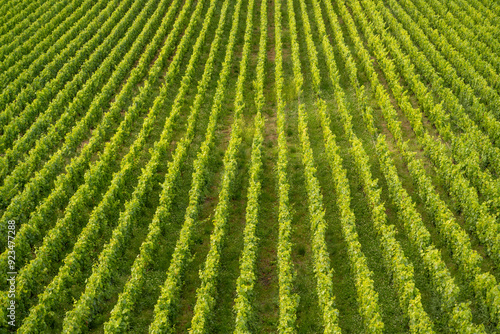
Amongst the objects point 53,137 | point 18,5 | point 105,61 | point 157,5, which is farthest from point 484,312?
point 18,5

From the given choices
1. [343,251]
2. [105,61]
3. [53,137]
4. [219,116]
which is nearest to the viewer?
[343,251]

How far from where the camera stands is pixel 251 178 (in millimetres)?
19703

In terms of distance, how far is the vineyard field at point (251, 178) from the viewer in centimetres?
1527

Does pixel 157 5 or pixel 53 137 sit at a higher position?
pixel 157 5

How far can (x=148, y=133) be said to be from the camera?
23.5 m

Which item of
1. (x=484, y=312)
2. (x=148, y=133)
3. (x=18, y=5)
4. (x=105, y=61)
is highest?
(x=18, y=5)

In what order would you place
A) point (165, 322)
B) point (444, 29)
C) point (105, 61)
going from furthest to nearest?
point (444, 29) → point (105, 61) → point (165, 322)

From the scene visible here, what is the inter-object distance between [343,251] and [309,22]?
25594 mm

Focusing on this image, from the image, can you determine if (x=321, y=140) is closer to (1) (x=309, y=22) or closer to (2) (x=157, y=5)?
(1) (x=309, y=22)

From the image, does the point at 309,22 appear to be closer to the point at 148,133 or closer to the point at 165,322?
the point at 148,133

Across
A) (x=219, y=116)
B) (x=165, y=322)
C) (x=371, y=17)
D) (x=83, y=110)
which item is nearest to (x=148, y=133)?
(x=219, y=116)

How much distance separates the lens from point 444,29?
33156 mm

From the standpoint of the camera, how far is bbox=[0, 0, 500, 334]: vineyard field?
601 inches

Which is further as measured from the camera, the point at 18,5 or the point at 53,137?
the point at 18,5
